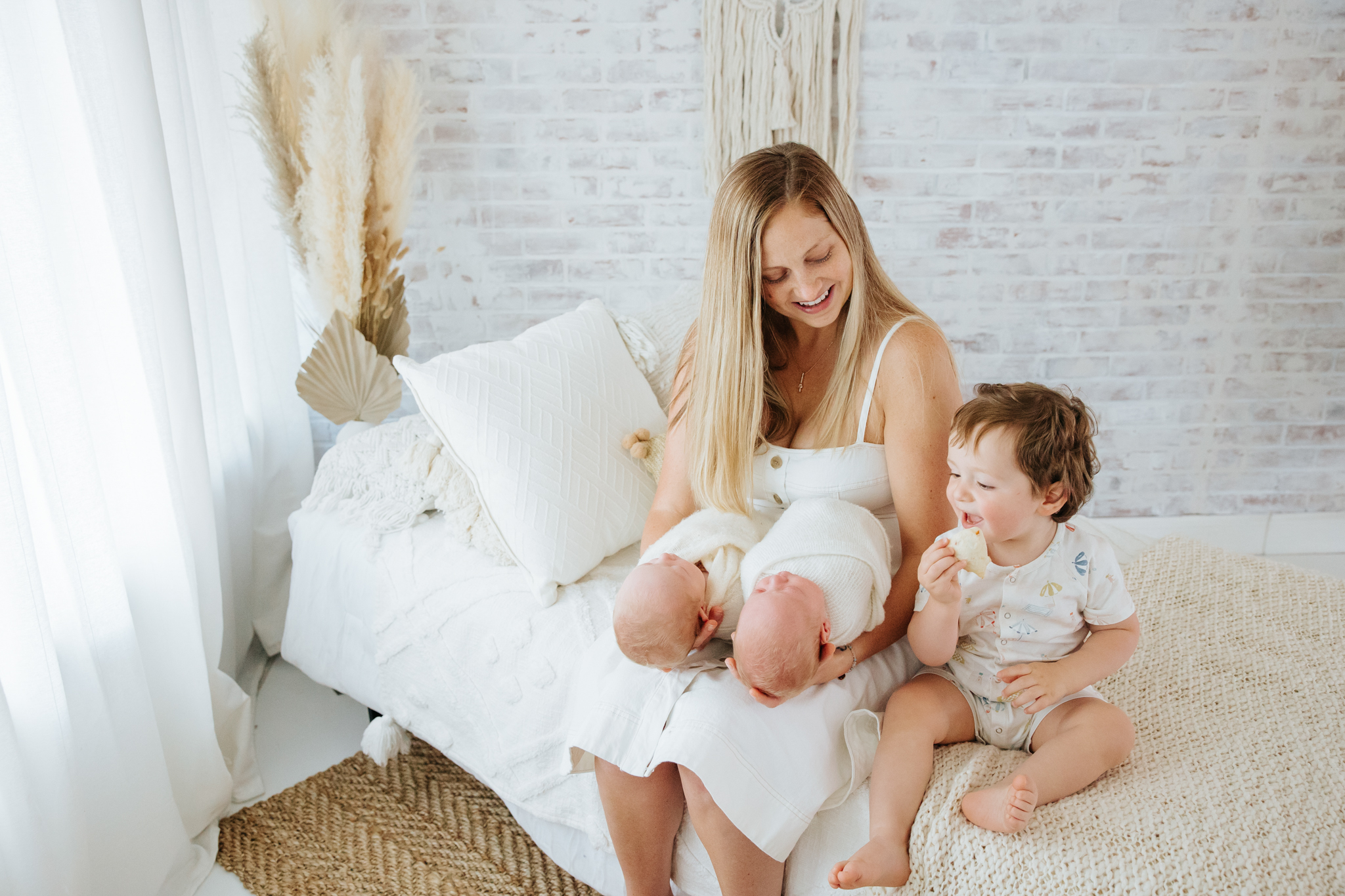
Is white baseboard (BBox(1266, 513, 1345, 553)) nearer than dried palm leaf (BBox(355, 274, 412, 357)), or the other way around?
dried palm leaf (BBox(355, 274, 412, 357))

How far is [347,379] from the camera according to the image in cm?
210

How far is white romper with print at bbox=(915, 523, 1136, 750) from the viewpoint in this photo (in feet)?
3.99

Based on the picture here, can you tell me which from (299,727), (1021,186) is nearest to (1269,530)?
(1021,186)

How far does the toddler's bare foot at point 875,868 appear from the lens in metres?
1.02

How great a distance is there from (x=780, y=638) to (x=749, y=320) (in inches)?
21.8

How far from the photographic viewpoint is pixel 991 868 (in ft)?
3.32

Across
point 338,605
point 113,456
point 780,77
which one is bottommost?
point 338,605

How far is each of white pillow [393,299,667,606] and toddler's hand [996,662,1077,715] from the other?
768 millimetres

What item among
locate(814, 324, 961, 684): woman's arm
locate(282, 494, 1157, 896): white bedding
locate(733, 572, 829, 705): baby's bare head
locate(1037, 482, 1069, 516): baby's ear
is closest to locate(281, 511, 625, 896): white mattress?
locate(282, 494, 1157, 896): white bedding

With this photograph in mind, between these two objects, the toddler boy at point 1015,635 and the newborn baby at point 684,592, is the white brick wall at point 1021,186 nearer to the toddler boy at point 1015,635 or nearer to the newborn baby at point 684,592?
the newborn baby at point 684,592

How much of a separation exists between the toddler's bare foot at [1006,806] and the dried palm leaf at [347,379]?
1.59 metres

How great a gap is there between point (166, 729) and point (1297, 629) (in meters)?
1.98

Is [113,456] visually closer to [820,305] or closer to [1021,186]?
[820,305]

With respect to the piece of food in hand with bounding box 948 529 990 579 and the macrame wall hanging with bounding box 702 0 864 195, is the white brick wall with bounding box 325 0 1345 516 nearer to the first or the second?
the macrame wall hanging with bounding box 702 0 864 195
